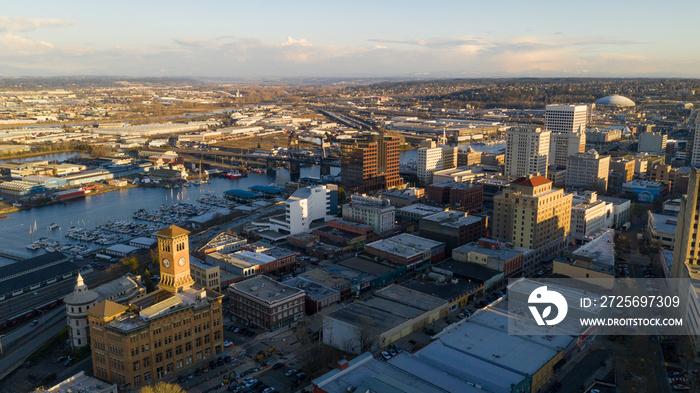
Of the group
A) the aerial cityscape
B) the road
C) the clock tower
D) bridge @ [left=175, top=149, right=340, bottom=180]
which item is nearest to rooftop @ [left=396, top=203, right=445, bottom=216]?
the aerial cityscape

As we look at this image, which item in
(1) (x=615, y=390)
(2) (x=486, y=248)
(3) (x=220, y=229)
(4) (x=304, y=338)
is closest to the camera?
(1) (x=615, y=390)

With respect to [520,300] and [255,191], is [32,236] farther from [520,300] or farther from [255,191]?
[520,300]

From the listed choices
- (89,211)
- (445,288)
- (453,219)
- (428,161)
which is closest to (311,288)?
(445,288)

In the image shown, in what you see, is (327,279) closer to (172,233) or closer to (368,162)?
(172,233)

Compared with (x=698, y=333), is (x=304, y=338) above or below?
below

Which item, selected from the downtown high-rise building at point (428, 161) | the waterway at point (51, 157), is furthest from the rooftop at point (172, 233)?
→ the waterway at point (51, 157)

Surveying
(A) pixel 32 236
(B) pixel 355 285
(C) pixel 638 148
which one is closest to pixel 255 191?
(A) pixel 32 236

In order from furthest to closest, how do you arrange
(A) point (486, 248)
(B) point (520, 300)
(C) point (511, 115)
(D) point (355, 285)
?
1. (C) point (511, 115)
2. (A) point (486, 248)
3. (D) point (355, 285)
4. (B) point (520, 300)
